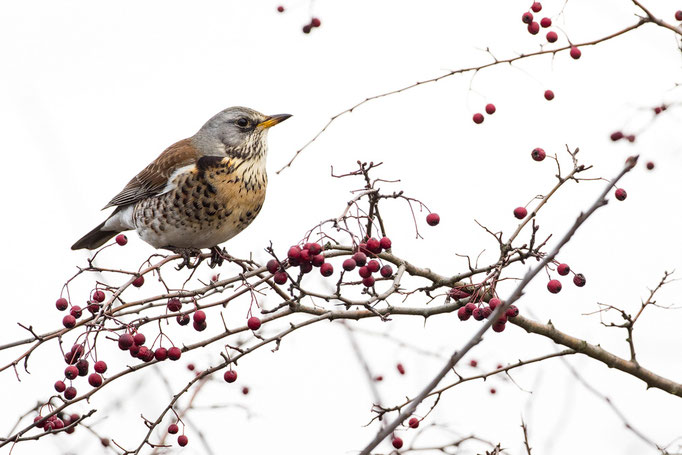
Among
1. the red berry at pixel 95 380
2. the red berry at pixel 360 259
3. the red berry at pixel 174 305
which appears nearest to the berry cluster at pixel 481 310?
the red berry at pixel 360 259

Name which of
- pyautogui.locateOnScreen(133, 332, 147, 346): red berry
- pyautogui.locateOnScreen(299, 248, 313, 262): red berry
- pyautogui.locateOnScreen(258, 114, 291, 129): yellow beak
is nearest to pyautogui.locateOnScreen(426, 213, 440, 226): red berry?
pyautogui.locateOnScreen(299, 248, 313, 262): red berry

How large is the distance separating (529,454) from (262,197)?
308 centimetres

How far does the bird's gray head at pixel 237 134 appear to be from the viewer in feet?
19.4

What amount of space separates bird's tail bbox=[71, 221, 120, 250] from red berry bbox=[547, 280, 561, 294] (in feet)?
13.4

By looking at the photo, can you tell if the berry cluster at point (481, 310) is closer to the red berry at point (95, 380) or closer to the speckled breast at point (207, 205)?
the red berry at point (95, 380)

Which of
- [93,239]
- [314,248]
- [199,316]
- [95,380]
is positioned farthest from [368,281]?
[93,239]

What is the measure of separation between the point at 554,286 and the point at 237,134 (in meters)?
3.12

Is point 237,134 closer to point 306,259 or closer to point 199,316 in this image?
point 199,316

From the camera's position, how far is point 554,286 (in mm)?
3566

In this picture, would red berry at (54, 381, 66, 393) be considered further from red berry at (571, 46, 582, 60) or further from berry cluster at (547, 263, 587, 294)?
red berry at (571, 46, 582, 60)

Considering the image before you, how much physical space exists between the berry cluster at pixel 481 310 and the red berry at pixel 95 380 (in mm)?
1496

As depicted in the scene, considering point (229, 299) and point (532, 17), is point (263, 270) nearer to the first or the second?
point (229, 299)

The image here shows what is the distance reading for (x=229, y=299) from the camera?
3.22 metres

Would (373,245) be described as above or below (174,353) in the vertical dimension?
above
